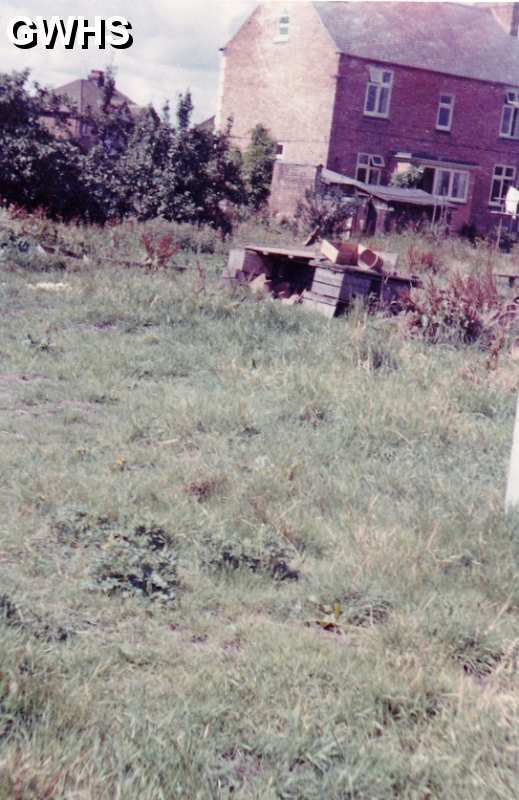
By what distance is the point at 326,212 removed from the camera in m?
30.1

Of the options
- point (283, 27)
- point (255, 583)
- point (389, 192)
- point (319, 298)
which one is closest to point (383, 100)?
point (389, 192)

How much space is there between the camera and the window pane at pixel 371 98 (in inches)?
1574

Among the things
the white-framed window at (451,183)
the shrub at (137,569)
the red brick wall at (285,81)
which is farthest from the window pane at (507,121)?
the shrub at (137,569)

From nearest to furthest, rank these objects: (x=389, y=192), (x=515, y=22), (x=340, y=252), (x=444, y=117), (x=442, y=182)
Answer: (x=340, y=252)
(x=389, y=192)
(x=442, y=182)
(x=444, y=117)
(x=515, y=22)

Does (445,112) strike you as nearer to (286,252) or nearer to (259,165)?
(259,165)

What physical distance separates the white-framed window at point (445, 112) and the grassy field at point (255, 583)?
36.4 m

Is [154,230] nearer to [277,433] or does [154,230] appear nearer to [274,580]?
[277,433]

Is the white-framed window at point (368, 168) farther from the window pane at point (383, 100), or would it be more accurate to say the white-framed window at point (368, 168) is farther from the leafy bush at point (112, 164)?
the leafy bush at point (112, 164)

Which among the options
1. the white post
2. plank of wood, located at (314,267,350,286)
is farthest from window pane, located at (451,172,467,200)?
the white post

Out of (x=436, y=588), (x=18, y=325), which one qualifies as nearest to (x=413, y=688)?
(x=436, y=588)

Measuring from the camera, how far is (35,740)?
2770 millimetres

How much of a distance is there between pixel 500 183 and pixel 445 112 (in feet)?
14.2

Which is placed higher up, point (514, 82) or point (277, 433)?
point (514, 82)

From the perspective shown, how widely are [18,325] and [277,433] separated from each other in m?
4.44
